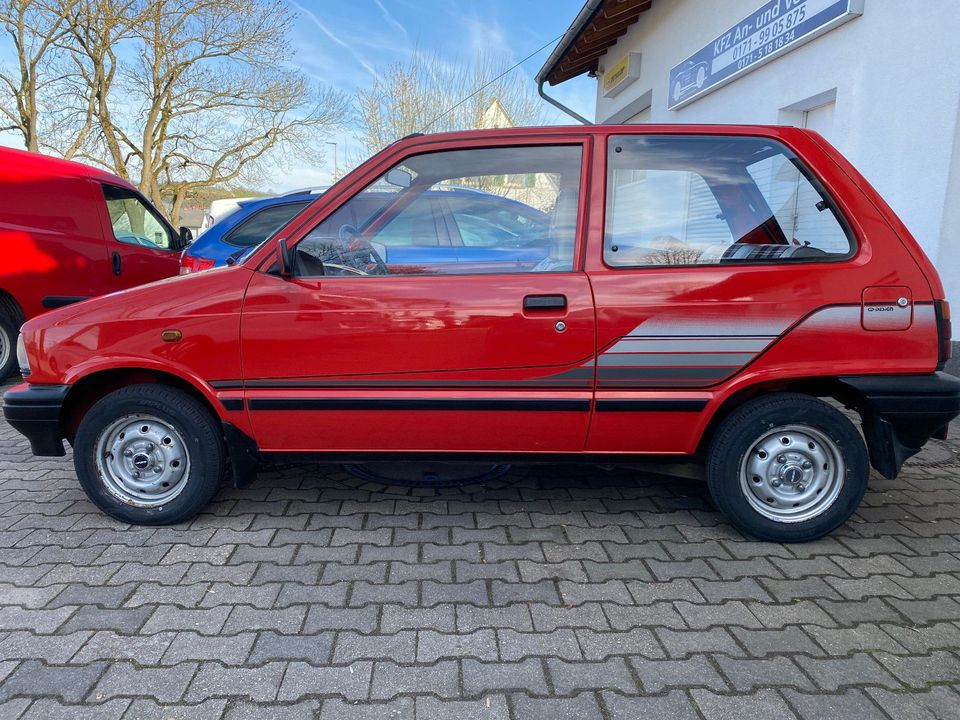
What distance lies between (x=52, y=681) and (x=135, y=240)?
596 centimetres

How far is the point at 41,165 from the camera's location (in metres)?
6.06

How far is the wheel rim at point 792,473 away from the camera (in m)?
2.79

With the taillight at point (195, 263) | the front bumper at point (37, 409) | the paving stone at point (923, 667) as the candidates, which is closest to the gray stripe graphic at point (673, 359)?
the paving stone at point (923, 667)

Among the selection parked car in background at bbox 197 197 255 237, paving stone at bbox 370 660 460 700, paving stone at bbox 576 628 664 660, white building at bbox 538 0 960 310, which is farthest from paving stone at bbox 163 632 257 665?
white building at bbox 538 0 960 310

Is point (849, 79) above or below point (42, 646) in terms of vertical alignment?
above

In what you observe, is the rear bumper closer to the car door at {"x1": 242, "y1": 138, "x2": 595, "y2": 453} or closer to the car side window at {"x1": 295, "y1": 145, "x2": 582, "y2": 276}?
the car door at {"x1": 242, "y1": 138, "x2": 595, "y2": 453}

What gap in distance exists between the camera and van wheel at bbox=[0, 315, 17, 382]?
5.99 m

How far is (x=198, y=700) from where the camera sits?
189 cm

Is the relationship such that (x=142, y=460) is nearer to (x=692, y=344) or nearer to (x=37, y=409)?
(x=37, y=409)

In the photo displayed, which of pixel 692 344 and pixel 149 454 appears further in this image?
pixel 149 454

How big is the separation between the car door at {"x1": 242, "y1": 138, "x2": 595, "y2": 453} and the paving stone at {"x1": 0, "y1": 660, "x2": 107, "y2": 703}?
3.74 ft

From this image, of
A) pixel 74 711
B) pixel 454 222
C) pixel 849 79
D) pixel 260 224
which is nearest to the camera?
pixel 74 711

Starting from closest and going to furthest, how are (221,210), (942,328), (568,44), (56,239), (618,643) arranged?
(618,643) → (942,328) → (56,239) → (221,210) → (568,44)

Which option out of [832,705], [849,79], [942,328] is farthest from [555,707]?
[849,79]
